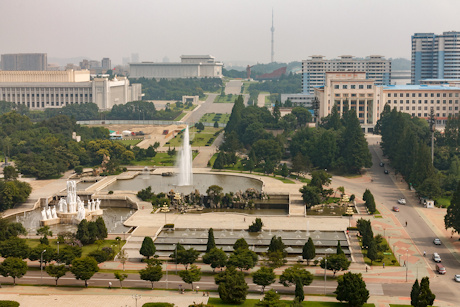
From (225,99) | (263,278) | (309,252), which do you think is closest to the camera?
(263,278)

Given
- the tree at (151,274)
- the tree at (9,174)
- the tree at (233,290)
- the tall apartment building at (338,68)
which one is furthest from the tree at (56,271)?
the tall apartment building at (338,68)

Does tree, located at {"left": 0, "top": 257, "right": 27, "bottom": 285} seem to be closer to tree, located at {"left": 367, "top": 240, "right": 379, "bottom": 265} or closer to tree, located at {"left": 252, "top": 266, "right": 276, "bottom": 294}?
tree, located at {"left": 252, "top": 266, "right": 276, "bottom": 294}

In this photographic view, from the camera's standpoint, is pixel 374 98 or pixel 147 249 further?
pixel 374 98

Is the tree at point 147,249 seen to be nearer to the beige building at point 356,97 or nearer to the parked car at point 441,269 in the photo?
the parked car at point 441,269

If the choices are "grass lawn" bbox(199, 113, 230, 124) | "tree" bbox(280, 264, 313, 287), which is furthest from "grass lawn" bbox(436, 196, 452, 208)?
"grass lawn" bbox(199, 113, 230, 124)

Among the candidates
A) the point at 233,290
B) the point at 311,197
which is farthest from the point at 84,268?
the point at 311,197

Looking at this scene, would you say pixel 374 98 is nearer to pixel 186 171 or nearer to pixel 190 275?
pixel 186 171

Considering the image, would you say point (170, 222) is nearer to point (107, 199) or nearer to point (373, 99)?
point (107, 199)
